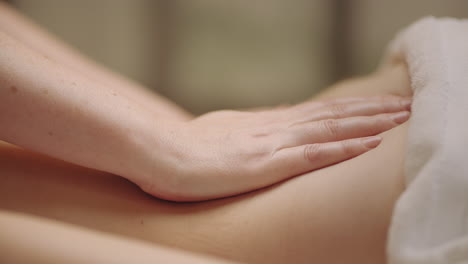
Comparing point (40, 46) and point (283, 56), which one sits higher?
point (283, 56)

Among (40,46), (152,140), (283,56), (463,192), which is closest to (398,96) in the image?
(463,192)

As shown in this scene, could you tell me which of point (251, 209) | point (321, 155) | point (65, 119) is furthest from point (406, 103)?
point (65, 119)

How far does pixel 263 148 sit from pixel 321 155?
0.08m

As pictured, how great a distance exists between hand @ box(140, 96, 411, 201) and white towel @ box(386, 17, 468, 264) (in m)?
0.09

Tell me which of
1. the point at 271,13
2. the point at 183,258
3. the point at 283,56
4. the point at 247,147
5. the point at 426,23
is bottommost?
the point at 183,258

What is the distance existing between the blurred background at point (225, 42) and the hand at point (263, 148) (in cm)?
135

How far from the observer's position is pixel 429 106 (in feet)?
1.60

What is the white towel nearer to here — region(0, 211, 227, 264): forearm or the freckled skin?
region(0, 211, 227, 264): forearm

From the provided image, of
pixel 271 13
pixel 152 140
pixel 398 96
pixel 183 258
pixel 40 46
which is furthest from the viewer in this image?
pixel 271 13

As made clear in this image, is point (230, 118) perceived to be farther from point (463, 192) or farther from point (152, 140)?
point (463, 192)

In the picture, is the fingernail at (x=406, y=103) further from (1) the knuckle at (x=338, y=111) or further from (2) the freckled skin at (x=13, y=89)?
(2) the freckled skin at (x=13, y=89)

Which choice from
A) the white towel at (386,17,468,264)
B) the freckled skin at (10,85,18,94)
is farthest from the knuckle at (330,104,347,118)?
the freckled skin at (10,85,18,94)

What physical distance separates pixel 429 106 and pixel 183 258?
323 millimetres

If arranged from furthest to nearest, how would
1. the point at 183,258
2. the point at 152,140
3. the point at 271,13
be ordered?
the point at 271,13, the point at 152,140, the point at 183,258
